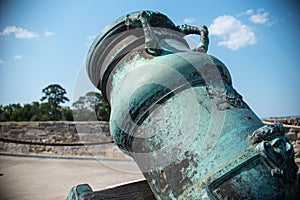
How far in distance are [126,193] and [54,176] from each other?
12.4ft

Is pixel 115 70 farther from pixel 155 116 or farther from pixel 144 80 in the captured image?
pixel 155 116

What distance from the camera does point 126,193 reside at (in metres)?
1.69

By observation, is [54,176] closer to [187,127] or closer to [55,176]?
[55,176]

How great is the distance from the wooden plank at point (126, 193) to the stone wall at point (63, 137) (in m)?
5.70

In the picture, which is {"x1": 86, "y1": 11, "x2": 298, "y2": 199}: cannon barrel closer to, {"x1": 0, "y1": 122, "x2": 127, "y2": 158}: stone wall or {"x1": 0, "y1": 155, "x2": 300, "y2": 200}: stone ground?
{"x1": 0, "y1": 155, "x2": 300, "y2": 200}: stone ground

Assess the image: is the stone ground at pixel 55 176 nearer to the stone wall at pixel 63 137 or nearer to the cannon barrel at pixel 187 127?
the stone wall at pixel 63 137

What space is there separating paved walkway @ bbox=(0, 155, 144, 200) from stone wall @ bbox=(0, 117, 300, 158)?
0.77 meters

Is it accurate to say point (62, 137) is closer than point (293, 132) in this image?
No

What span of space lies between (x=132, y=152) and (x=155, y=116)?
0.26 m

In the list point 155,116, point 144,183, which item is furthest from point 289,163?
point 144,183

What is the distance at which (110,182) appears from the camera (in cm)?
450

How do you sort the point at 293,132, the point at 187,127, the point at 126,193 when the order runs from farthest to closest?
the point at 293,132
the point at 126,193
the point at 187,127

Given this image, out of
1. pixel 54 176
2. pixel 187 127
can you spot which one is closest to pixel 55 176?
pixel 54 176

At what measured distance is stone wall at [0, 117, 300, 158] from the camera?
7699 mm
